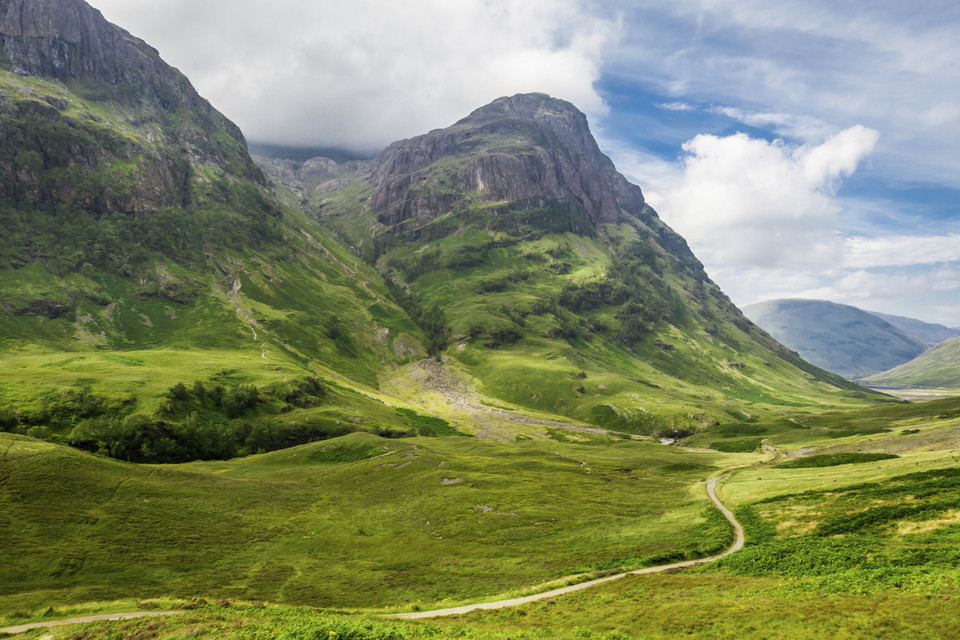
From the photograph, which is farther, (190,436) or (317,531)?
(190,436)

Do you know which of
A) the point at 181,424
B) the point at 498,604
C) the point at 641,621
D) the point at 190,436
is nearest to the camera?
the point at 641,621

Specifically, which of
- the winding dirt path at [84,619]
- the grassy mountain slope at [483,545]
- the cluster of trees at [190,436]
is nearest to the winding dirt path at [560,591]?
the grassy mountain slope at [483,545]

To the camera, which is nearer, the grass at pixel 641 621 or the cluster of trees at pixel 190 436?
the grass at pixel 641 621

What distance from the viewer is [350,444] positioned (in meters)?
130

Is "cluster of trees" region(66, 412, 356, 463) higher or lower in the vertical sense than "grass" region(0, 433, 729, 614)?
lower

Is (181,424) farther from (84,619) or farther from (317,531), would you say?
(84,619)

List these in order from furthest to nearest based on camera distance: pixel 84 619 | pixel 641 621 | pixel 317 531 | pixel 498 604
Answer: pixel 317 531 < pixel 498 604 < pixel 84 619 < pixel 641 621

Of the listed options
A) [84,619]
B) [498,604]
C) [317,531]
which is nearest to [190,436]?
[317,531]

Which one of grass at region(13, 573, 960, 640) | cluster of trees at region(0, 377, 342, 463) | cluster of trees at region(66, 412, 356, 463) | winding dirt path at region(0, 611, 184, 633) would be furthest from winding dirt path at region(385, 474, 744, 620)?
cluster of trees at region(0, 377, 342, 463)

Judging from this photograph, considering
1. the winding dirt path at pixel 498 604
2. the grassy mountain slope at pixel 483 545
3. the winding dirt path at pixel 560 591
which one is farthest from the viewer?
the winding dirt path at pixel 560 591

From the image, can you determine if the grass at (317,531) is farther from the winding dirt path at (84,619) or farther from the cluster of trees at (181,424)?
the cluster of trees at (181,424)

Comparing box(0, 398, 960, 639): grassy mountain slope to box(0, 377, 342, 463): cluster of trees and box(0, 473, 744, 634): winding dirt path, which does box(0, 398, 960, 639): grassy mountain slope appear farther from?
box(0, 377, 342, 463): cluster of trees

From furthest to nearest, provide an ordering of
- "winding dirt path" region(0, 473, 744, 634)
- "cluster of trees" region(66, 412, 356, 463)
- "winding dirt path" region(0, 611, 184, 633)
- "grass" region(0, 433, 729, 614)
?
"cluster of trees" region(66, 412, 356, 463) < "grass" region(0, 433, 729, 614) < "winding dirt path" region(0, 473, 744, 634) < "winding dirt path" region(0, 611, 184, 633)

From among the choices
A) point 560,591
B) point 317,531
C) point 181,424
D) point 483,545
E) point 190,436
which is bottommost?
point 190,436
